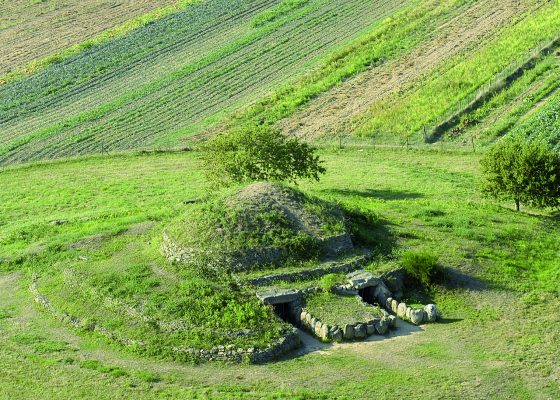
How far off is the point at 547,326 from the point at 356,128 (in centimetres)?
4412

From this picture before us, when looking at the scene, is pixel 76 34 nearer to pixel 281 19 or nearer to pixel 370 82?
pixel 281 19

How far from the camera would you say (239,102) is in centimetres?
9588

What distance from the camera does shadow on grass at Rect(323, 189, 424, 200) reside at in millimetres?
66875

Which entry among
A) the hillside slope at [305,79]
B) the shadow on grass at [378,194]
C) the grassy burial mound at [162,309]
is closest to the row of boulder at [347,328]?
the grassy burial mound at [162,309]

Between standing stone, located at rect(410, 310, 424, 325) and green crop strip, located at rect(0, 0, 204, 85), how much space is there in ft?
240

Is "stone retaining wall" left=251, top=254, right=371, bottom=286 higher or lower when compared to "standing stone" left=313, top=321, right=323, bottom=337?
higher

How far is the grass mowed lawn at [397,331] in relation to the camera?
39531mm

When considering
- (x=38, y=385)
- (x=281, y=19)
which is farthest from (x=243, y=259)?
(x=281, y=19)

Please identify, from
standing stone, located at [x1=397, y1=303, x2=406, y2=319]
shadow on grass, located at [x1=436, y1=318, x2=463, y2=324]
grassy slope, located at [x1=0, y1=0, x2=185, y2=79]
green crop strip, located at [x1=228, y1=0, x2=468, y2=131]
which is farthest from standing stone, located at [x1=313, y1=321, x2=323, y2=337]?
grassy slope, located at [x1=0, y1=0, x2=185, y2=79]

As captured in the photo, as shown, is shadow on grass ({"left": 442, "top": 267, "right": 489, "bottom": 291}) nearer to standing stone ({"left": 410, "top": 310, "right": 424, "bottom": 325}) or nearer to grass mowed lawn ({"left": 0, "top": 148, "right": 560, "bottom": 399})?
grass mowed lawn ({"left": 0, "top": 148, "right": 560, "bottom": 399})

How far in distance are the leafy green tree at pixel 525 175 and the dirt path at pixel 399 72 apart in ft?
83.8

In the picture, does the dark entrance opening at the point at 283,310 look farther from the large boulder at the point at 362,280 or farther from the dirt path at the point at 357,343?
the large boulder at the point at 362,280

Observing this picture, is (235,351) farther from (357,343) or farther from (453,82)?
(453,82)

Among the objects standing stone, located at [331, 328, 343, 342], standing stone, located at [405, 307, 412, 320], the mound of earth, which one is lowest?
standing stone, located at [405, 307, 412, 320]
